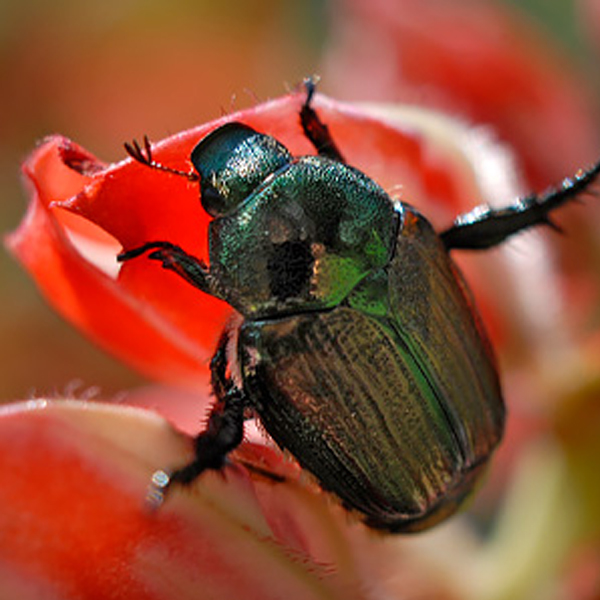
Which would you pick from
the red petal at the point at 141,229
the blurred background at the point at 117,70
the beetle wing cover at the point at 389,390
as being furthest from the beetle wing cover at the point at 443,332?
the blurred background at the point at 117,70

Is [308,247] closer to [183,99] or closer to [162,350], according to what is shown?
[162,350]

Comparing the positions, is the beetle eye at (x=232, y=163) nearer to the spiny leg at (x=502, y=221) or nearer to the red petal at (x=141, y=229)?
the red petal at (x=141, y=229)

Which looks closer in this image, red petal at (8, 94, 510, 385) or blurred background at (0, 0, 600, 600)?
red petal at (8, 94, 510, 385)

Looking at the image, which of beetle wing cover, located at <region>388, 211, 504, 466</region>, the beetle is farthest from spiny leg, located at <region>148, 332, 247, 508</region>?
beetle wing cover, located at <region>388, 211, 504, 466</region>

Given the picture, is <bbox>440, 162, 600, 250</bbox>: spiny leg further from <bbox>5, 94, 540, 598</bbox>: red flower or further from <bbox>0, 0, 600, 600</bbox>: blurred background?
<bbox>0, 0, 600, 600</bbox>: blurred background

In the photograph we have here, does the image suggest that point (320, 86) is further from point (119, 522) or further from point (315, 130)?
point (119, 522)
